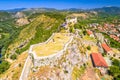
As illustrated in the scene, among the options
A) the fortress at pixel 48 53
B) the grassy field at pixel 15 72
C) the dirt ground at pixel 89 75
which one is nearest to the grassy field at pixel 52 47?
the fortress at pixel 48 53

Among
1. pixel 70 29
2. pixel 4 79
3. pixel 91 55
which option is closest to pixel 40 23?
pixel 70 29

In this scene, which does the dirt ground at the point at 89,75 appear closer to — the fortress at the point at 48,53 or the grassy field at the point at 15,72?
the fortress at the point at 48,53

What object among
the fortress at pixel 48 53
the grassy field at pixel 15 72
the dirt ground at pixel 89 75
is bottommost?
the dirt ground at pixel 89 75

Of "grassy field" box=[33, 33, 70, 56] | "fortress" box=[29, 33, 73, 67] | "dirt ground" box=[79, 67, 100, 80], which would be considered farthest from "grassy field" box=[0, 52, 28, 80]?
"dirt ground" box=[79, 67, 100, 80]

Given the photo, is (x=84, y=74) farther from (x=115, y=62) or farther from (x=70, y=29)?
(x=70, y=29)

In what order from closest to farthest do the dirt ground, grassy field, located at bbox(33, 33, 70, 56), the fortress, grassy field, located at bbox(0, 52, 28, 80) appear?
1. the fortress
2. grassy field, located at bbox(33, 33, 70, 56)
3. grassy field, located at bbox(0, 52, 28, 80)
4. the dirt ground

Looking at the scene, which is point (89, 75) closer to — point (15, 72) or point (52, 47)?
point (52, 47)

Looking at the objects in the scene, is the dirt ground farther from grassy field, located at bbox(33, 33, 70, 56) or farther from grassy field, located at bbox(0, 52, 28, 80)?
grassy field, located at bbox(0, 52, 28, 80)

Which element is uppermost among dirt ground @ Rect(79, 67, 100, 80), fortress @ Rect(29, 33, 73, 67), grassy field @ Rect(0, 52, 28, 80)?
fortress @ Rect(29, 33, 73, 67)

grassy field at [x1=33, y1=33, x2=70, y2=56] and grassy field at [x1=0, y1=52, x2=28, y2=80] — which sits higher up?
grassy field at [x1=33, y1=33, x2=70, y2=56]

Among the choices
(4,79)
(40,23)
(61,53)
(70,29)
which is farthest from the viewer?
(40,23)

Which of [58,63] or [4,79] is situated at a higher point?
[58,63]
